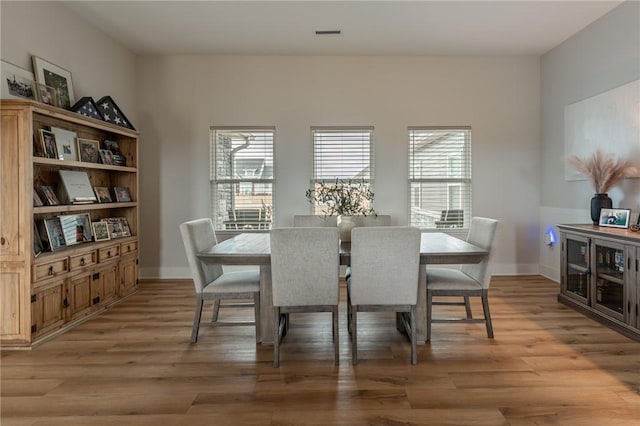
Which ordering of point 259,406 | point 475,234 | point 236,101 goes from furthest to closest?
point 236,101, point 475,234, point 259,406

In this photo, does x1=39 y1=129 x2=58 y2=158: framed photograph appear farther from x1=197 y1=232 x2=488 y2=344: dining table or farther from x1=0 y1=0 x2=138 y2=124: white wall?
x1=197 y1=232 x2=488 y2=344: dining table

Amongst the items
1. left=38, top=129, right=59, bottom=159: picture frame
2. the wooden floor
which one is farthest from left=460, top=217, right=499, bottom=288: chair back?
left=38, top=129, right=59, bottom=159: picture frame

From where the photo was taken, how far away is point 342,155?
Result: 500 centimetres

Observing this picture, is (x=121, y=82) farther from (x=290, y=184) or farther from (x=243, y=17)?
(x=290, y=184)

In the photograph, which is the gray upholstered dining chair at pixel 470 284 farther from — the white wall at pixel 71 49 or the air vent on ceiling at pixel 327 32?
the white wall at pixel 71 49

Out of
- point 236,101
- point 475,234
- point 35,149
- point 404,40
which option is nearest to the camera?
point 35,149

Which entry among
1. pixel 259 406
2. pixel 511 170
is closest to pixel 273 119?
pixel 511 170

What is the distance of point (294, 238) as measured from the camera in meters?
2.37

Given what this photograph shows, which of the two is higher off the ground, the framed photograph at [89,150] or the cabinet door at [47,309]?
the framed photograph at [89,150]

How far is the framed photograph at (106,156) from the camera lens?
384cm

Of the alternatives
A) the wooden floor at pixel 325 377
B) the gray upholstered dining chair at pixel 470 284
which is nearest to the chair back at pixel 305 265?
the wooden floor at pixel 325 377

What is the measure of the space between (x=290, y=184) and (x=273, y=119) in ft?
3.05

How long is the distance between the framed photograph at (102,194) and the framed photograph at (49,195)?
0.59 metres

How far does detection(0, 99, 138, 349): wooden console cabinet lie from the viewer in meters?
2.71
